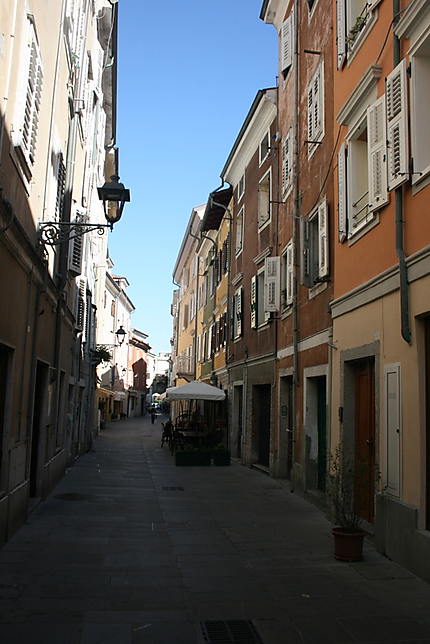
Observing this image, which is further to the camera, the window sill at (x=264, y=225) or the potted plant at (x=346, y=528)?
the window sill at (x=264, y=225)

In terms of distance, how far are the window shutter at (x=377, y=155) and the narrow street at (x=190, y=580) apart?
445 cm

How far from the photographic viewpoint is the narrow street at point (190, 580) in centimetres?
501

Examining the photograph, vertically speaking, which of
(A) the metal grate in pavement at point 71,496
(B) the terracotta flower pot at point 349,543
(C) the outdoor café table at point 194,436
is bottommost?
(A) the metal grate in pavement at point 71,496

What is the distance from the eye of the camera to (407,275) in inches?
280

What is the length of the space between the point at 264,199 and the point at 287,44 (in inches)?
181

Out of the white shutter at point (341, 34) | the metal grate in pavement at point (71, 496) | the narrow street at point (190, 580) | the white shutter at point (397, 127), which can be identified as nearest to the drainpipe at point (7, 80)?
the white shutter at point (397, 127)

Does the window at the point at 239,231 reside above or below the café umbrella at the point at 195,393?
above

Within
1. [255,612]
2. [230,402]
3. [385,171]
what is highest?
[385,171]

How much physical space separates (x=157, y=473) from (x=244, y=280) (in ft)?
22.7

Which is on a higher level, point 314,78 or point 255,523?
point 314,78

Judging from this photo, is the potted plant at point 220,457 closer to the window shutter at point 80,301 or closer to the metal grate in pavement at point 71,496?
the window shutter at point 80,301

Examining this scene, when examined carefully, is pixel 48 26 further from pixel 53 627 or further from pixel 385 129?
pixel 53 627

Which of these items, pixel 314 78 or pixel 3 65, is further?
pixel 314 78

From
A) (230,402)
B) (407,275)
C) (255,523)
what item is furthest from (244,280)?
(407,275)
